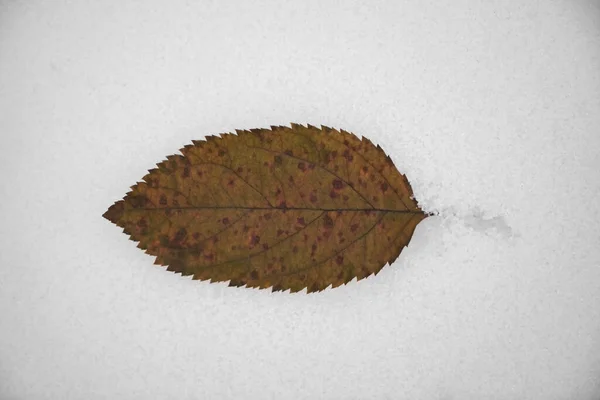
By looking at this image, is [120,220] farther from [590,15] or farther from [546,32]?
[590,15]

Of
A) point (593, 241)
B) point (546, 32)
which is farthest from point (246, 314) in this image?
point (546, 32)

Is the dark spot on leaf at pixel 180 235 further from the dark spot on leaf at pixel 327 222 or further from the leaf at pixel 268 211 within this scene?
the dark spot on leaf at pixel 327 222

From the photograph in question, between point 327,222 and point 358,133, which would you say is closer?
point 327,222

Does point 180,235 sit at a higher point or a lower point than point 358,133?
lower

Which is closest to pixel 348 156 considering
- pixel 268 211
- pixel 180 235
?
pixel 268 211

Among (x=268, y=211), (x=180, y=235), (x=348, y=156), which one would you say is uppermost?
(x=348, y=156)

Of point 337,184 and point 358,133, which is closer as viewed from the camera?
point 337,184

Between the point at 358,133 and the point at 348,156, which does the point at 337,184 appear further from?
the point at 358,133

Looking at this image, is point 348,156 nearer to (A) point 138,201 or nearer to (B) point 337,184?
(B) point 337,184
